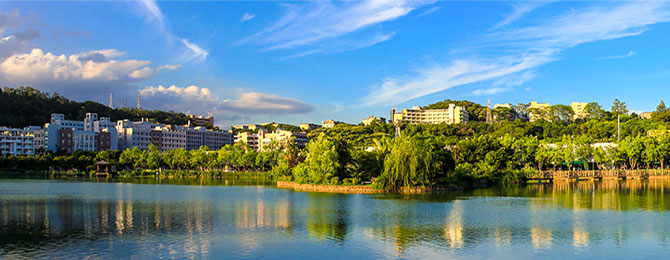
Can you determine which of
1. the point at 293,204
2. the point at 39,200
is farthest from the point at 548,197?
the point at 39,200

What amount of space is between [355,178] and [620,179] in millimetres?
Answer: 42261

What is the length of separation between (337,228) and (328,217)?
13.9ft

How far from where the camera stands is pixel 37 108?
16200 cm

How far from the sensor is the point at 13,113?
516 feet

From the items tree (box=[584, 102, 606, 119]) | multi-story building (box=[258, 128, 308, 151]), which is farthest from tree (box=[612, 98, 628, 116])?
multi-story building (box=[258, 128, 308, 151])

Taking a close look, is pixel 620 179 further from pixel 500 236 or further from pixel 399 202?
pixel 500 236

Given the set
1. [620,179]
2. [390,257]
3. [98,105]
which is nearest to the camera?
[390,257]

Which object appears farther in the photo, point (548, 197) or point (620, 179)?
point (620, 179)

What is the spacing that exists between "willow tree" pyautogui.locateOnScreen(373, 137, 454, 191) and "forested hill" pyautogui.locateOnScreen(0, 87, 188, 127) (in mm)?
132716

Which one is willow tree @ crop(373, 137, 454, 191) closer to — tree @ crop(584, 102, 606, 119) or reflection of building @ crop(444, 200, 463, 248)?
reflection of building @ crop(444, 200, 463, 248)

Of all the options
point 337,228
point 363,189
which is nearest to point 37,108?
point 363,189

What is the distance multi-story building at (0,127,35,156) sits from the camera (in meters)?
132

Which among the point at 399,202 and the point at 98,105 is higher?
the point at 98,105

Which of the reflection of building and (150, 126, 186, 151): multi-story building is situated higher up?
(150, 126, 186, 151): multi-story building
